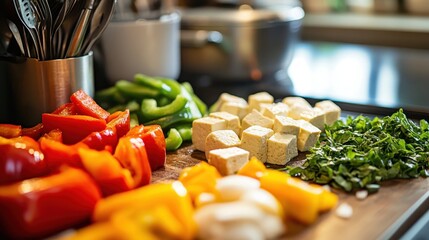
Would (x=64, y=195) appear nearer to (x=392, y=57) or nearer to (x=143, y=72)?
(x=143, y=72)

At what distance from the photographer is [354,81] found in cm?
228

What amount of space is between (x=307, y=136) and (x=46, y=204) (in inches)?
25.7

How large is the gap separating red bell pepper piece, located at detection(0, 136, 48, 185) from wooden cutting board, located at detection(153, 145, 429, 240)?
250 mm

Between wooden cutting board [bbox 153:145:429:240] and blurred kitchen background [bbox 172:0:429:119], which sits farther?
blurred kitchen background [bbox 172:0:429:119]

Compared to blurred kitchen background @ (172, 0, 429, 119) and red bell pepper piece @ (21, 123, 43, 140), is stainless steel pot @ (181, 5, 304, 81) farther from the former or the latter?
red bell pepper piece @ (21, 123, 43, 140)

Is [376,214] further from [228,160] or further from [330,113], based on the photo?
[330,113]

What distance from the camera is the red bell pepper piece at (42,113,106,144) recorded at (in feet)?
4.28

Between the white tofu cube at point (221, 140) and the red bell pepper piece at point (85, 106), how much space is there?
240mm

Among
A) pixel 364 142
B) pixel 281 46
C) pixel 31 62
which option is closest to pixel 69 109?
pixel 31 62

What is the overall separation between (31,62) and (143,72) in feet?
1.50

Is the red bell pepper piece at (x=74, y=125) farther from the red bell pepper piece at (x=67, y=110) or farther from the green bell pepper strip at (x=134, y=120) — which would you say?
the green bell pepper strip at (x=134, y=120)

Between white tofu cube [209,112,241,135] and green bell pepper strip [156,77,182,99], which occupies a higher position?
green bell pepper strip [156,77,182,99]

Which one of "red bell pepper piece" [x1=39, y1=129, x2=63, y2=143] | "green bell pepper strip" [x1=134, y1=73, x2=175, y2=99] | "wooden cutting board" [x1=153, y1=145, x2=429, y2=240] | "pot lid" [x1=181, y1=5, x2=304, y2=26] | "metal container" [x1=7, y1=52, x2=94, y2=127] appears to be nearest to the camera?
"wooden cutting board" [x1=153, y1=145, x2=429, y2=240]

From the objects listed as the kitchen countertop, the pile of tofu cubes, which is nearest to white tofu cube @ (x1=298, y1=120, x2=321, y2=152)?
the pile of tofu cubes
